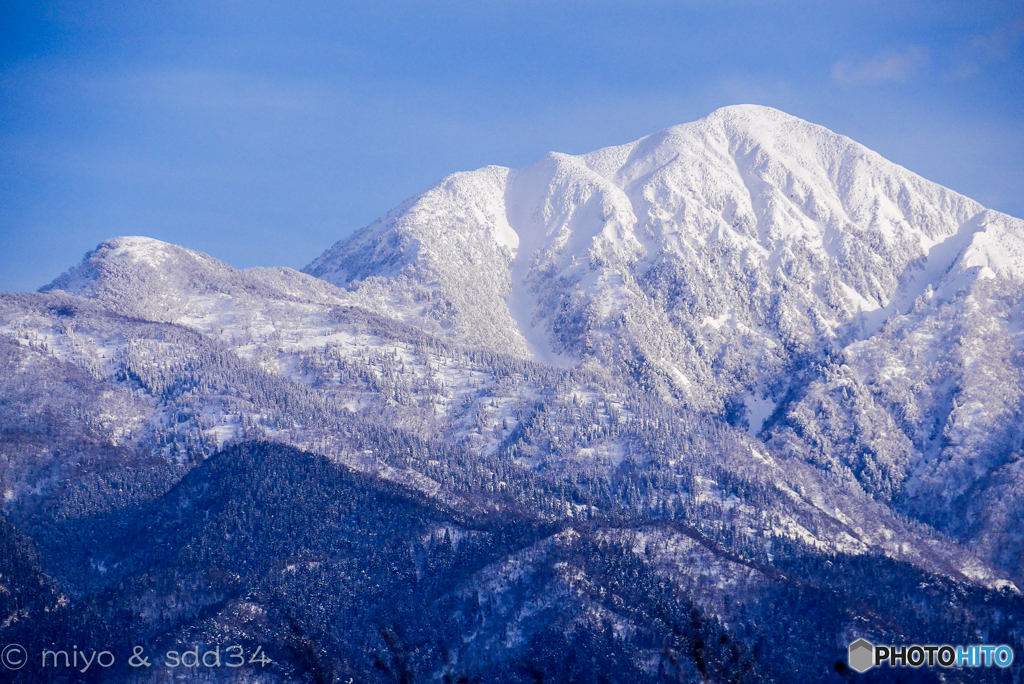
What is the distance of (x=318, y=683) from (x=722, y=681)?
68851 millimetres

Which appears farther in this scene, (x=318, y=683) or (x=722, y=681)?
(x=722, y=681)

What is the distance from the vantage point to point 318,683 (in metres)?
158

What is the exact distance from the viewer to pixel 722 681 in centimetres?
19788
